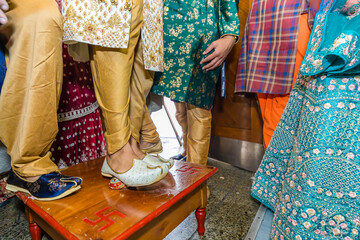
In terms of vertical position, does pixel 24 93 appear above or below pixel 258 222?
above

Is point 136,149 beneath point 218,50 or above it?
beneath

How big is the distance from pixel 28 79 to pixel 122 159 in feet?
1.25

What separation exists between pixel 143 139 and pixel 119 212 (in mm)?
540

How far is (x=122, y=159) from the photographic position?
0.72 m

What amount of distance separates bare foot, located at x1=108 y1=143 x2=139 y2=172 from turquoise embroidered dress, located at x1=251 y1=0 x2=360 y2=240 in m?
0.54

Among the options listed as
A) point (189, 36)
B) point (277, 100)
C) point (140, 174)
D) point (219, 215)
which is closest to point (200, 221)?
point (219, 215)

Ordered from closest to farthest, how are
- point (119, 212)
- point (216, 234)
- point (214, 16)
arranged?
point (119, 212)
point (216, 234)
point (214, 16)

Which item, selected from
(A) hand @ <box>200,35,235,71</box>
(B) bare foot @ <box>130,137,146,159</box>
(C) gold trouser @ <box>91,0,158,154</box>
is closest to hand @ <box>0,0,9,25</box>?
(C) gold trouser @ <box>91,0,158,154</box>

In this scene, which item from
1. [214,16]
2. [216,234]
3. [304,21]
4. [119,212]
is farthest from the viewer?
[214,16]

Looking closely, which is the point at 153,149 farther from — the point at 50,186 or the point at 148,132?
the point at 50,186

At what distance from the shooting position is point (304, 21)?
1021 millimetres

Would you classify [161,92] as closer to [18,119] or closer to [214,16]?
[214,16]

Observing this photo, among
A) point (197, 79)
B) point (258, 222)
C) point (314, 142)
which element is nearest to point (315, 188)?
point (314, 142)

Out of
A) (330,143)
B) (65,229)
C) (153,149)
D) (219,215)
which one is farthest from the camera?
(153,149)
